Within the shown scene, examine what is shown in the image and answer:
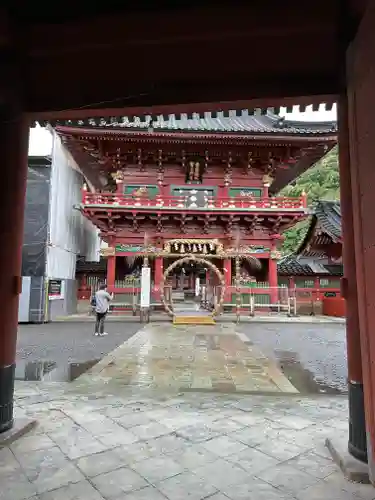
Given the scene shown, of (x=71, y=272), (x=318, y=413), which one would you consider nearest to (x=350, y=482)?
(x=318, y=413)

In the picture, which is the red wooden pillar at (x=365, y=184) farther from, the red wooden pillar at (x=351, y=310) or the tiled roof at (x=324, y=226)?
the tiled roof at (x=324, y=226)

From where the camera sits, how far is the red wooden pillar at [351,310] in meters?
2.83

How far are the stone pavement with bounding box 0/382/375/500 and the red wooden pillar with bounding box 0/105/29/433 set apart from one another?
609 mm

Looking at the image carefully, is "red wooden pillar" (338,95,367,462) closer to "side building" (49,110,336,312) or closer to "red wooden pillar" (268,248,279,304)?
"side building" (49,110,336,312)

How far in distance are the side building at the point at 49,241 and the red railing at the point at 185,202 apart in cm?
180

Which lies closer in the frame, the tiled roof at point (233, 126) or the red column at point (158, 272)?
the tiled roof at point (233, 126)

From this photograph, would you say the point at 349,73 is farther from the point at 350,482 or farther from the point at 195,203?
the point at 195,203

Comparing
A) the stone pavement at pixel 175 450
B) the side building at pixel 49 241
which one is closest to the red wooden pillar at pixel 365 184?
the stone pavement at pixel 175 450

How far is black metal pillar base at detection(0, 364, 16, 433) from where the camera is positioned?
10.7 ft

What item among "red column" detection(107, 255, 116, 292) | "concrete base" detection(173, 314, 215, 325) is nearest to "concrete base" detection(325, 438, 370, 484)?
"concrete base" detection(173, 314, 215, 325)

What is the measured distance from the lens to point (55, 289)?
53.8ft

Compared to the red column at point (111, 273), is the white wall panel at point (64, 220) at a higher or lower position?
higher

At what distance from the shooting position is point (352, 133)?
2748mm

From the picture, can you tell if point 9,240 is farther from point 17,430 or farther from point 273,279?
point 273,279
